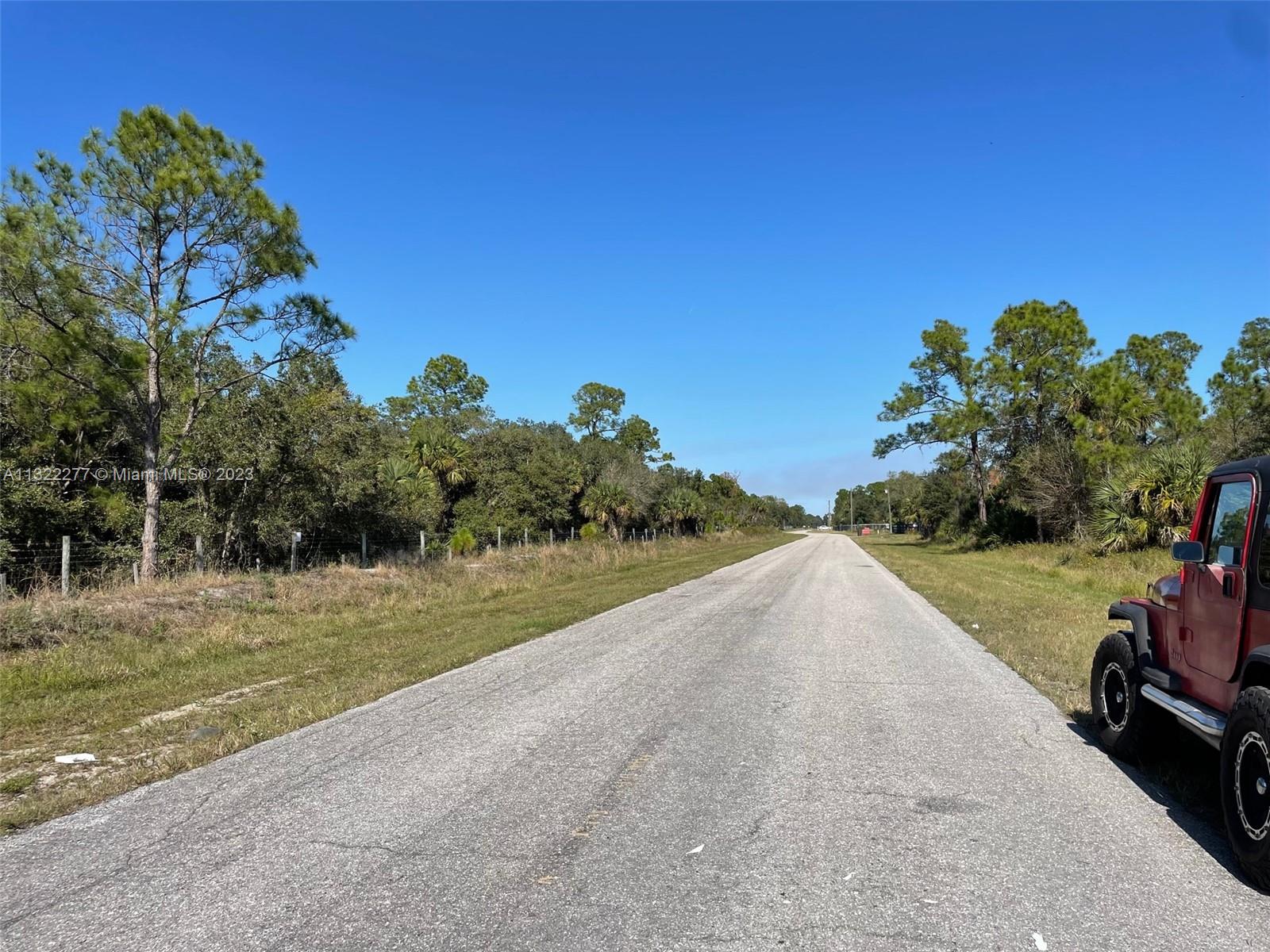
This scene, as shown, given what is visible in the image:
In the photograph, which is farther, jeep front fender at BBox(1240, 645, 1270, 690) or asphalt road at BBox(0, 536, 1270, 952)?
jeep front fender at BBox(1240, 645, 1270, 690)

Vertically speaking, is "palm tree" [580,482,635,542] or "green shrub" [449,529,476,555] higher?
"palm tree" [580,482,635,542]

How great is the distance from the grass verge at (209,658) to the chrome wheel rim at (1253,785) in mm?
6652

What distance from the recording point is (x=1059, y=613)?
1436cm

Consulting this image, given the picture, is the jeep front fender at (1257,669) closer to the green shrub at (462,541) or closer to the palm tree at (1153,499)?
the palm tree at (1153,499)

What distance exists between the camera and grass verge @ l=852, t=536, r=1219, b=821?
216 inches

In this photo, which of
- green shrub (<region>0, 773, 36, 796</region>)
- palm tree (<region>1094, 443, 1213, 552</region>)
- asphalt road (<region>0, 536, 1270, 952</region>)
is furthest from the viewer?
palm tree (<region>1094, 443, 1213, 552</region>)

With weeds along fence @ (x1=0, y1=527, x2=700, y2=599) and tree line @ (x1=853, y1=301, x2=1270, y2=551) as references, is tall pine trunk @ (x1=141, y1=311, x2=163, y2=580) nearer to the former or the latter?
weeds along fence @ (x1=0, y1=527, x2=700, y2=599)

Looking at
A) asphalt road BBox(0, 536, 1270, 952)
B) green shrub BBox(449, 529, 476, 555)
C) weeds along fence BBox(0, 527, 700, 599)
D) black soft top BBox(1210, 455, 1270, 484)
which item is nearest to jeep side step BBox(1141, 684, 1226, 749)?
asphalt road BBox(0, 536, 1270, 952)

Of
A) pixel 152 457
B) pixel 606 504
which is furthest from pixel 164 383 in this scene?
pixel 606 504

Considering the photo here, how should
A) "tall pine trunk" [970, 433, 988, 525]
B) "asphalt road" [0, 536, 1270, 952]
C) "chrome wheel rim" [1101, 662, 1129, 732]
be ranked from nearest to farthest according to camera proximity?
"asphalt road" [0, 536, 1270, 952] < "chrome wheel rim" [1101, 662, 1129, 732] < "tall pine trunk" [970, 433, 988, 525]

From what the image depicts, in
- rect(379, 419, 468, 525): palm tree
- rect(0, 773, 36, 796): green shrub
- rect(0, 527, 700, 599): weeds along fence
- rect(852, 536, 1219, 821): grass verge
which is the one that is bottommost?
rect(0, 773, 36, 796): green shrub

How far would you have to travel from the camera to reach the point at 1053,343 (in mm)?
42281

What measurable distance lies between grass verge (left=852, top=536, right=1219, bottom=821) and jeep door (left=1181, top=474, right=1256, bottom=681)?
941mm

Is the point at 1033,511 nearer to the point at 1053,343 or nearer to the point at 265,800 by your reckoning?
the point at 1053,343
